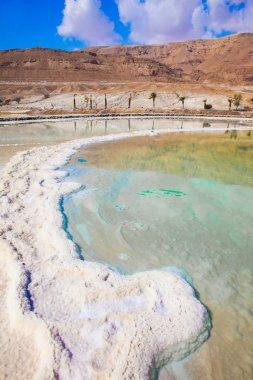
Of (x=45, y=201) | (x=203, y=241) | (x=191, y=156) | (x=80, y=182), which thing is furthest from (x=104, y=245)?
(x=191, y=156)

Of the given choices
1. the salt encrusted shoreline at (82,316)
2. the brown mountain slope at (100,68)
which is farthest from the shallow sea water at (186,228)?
the brown mountain slope at (100,68)

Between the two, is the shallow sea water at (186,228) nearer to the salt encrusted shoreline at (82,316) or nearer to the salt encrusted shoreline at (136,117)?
the salt encrusted shoreline at (82,316)

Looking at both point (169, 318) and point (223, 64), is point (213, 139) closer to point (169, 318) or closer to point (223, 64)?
point (169, 318)

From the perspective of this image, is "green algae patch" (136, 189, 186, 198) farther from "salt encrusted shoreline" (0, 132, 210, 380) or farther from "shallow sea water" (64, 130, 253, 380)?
"salt encrusted shoreline" (0, 132, 210, 380)

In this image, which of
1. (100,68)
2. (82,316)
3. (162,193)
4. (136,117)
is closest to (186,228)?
(162,193)

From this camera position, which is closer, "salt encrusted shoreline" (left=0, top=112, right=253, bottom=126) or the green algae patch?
the green algae patch

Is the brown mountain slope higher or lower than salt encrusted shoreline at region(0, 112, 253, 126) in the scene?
higher

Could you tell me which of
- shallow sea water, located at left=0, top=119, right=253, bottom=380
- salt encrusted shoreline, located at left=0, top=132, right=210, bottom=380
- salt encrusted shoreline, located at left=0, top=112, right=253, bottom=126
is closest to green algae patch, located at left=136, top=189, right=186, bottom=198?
shallow sea water, located at left=0, top=119, right=253, bottom=380
